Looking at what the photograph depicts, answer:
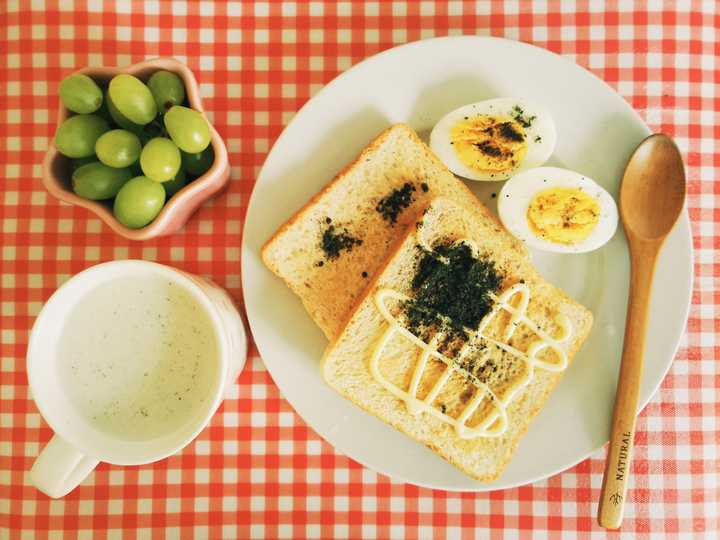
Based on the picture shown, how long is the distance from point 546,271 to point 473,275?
166 millimetres

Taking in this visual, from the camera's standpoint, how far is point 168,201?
0.98 metres

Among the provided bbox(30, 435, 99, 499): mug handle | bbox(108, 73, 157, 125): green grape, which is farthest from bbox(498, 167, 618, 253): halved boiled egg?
bbox(30, 435, 99, 499): mug handle

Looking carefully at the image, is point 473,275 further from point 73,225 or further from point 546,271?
point 73,225

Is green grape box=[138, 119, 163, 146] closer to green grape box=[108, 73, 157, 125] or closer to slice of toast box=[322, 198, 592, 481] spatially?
green grape box=[108, 73, 157, 125]

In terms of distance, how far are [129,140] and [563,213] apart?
0.70 meters

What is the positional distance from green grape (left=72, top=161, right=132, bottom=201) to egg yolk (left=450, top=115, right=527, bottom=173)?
1.79 ft

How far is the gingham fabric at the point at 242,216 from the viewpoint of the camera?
1.17 m

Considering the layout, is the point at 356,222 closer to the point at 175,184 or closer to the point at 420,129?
the point at 420,129

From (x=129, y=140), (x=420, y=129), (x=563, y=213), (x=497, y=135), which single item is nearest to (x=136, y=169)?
(x=129, y=140)

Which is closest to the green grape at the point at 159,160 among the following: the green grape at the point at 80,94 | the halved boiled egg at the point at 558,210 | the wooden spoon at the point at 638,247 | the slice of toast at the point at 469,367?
the green grape at the point at 80,94

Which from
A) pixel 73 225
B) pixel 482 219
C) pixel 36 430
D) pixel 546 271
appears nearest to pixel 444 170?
pixel 482 219

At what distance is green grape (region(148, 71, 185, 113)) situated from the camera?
0.96 metres

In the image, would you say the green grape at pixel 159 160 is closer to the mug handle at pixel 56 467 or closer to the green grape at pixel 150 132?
the green grape at pixel 150 132

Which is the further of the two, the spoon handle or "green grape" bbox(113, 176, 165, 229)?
the spoon handle
